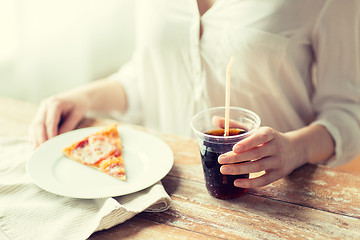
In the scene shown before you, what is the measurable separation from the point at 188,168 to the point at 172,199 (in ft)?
0.44

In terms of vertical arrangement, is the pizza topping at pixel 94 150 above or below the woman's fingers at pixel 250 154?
below

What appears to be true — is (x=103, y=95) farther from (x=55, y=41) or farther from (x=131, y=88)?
(x=55, y=41)

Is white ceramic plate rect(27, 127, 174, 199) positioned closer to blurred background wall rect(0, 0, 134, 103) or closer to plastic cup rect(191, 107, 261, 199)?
plastic cup rect(191, 107, 261, 199)

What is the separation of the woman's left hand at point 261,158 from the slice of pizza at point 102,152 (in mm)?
Answer: 242

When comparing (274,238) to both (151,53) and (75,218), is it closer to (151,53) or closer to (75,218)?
Result: (75,218)

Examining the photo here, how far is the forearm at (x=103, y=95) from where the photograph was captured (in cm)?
119

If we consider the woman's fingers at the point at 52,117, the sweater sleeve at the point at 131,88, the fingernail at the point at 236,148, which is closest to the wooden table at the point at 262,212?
the fingernail at the point at 236,148

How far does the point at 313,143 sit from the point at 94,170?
1.72 feet

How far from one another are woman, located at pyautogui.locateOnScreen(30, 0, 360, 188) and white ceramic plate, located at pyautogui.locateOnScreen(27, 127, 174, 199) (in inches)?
4.3

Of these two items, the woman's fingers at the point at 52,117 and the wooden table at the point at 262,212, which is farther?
the woman's fingers at the point at 52,117

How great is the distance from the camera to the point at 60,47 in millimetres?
1795

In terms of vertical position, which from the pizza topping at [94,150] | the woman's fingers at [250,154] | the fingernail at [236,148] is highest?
the fingernail at [236,148]

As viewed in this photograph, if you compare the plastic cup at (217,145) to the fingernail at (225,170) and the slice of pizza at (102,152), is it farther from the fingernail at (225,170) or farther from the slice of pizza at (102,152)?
the slice of pizza at (102,152)

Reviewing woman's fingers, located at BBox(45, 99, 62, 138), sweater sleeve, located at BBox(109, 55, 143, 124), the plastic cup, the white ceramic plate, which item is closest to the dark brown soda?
the plastic cup
